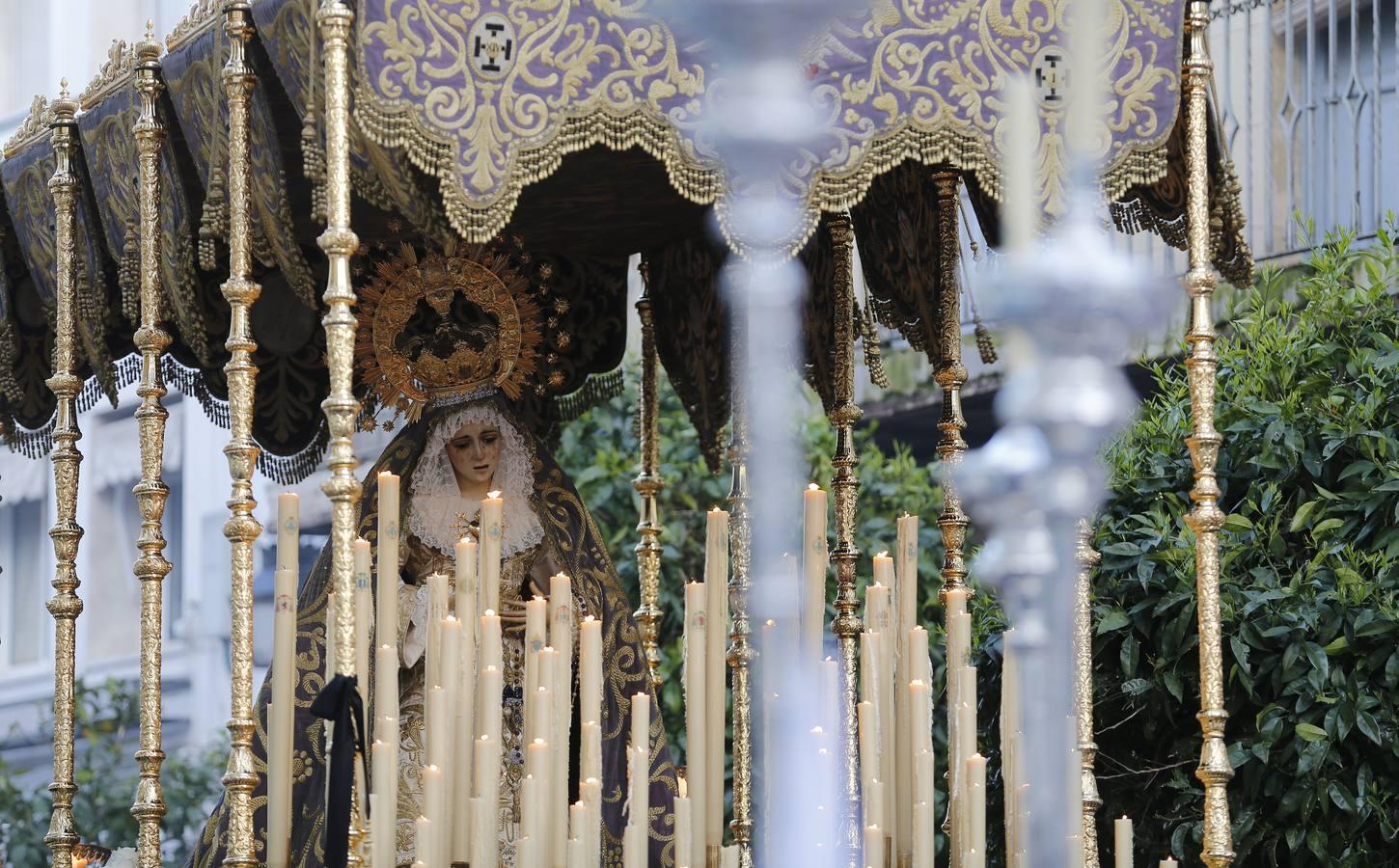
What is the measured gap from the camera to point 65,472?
21.1ft

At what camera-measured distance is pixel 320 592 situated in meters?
6.00

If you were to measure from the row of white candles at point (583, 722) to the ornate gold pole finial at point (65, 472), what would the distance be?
3.93ft

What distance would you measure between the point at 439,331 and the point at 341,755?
6.16ft

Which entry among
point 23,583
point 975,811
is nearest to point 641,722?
point 975,811

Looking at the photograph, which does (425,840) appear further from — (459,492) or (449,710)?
(459,492)

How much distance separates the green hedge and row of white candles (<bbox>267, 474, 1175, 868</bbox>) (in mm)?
968

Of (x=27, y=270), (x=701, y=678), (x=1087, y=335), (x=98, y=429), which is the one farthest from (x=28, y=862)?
(x=1087, y=335)

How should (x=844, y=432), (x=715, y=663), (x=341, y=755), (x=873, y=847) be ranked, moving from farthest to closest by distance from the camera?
(x=844, y=432) → (x=715, y=663) → (x=873, y=847) → (x=341, y=755)

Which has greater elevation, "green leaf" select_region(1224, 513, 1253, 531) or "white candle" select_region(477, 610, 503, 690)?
"green leaf" select_region(1224, 513, 1253, 531)

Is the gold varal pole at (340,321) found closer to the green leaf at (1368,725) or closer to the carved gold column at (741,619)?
the carved gold column at (741,619)

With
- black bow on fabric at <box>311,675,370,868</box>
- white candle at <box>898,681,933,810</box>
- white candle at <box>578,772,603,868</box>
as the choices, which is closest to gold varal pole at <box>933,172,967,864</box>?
white candle at <box>898,681,933,810</box>

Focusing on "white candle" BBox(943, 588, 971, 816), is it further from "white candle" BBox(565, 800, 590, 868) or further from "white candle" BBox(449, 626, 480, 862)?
"white candle" BBox(449, 626, 480, 862)

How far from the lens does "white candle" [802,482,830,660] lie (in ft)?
17.4

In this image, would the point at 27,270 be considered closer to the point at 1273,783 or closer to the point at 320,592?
the point at 320,592
